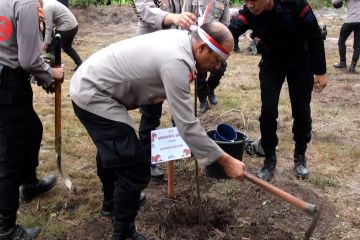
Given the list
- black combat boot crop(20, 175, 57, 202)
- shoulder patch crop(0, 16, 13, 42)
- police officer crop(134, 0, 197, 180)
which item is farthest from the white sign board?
shoulder patch crop(0, 16, 13, 42)

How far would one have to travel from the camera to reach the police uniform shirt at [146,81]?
8.70 ft

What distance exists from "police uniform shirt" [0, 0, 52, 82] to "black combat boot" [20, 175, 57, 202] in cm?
130

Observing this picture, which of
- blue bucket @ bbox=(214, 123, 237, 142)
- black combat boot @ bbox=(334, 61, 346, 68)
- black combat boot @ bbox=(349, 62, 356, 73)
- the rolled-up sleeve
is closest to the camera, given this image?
the rolled-up sleeve

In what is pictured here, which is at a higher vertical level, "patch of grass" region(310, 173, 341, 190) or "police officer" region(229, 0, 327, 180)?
"police officer" region(229, 0, 327, 180)

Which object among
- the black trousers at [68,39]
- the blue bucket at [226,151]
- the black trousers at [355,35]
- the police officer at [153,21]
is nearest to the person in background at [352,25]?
the black trousers at [355,35]

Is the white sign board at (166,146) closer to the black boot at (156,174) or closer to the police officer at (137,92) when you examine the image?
the police officer at (137,92)

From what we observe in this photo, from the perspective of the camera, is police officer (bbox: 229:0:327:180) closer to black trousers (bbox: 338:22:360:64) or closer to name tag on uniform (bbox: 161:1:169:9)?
name tag on uniform (bbox: 161:1:169:9)

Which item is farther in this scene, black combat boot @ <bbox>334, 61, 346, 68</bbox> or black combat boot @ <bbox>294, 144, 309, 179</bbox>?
black combat boot @ <bbox>334, 61, 346, 68</bbox>

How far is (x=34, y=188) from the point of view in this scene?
4.07 meters

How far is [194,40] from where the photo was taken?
2.73 meters

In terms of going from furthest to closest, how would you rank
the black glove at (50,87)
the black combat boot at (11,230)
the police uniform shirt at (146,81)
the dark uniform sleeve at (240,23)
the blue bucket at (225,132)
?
the blue bucket at (225,132) < the dark uniform sleeve at (240,23) < the black glove at (50,87) < the black combat boot at (11,230) < the police uniform shirt at (146,81)

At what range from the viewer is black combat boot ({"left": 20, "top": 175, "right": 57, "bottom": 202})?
4.05m

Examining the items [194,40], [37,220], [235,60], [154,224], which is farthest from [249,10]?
[235,60]

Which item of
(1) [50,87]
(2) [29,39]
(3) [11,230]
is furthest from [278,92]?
(3) [11,230]
